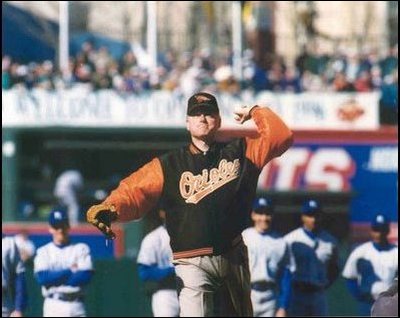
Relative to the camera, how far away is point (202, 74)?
19266 mm

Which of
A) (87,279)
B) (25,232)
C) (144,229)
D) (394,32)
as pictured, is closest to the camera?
(87,279)

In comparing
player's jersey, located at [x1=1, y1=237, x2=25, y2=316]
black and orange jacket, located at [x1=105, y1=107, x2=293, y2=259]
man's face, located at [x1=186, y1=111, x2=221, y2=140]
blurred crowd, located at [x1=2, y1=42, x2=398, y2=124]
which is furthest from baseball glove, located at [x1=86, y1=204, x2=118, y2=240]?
blurred crowd, located at [x1=2, y1=42, x2=398, y2=124]

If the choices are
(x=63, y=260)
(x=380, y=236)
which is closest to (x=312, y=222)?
(x=380, y=236)

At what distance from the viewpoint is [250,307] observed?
7051 mm

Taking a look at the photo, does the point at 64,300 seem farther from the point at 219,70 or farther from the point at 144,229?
the point at 219,70

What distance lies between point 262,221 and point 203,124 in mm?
5100

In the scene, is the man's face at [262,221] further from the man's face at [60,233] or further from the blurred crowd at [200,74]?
the blurred crowd at [200,74]

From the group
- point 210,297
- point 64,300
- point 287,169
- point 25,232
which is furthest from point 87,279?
point 287,169

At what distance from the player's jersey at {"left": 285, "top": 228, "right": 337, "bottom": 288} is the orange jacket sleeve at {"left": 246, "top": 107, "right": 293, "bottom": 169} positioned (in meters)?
4.96

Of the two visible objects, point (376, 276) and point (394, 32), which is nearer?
point (376, 276)

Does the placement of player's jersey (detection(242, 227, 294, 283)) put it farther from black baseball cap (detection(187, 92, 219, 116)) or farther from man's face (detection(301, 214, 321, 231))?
black baseball cap (detection(187, 92, 219, 116))

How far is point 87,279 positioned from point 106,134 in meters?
7.98

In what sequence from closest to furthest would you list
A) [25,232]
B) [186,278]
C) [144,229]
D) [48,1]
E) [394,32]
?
[186,278] → [25,232] → [144,229] → [48,1] → [394,32]

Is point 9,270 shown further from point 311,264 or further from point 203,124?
point 203,124
